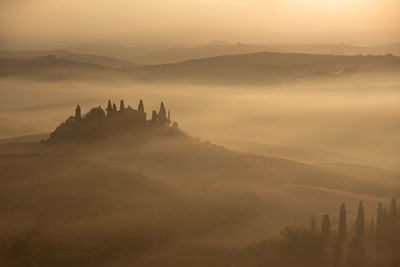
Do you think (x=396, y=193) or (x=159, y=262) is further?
(x=396, y=193)

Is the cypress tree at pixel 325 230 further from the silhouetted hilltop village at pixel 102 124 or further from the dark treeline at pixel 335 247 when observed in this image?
the silhouetted hilltop village at pixel 102 124

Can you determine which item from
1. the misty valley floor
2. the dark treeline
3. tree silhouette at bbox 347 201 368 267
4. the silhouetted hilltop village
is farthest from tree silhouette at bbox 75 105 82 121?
tree silhouette at bbox 347 201 368 267

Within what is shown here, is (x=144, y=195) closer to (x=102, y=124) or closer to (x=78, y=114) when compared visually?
(x=102, y=124)

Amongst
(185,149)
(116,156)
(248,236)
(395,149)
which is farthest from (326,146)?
→ (248,236)

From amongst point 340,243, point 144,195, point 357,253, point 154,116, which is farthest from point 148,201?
point 154,116

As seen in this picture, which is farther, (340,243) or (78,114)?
(78,114)

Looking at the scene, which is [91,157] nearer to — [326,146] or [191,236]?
[191,236]
